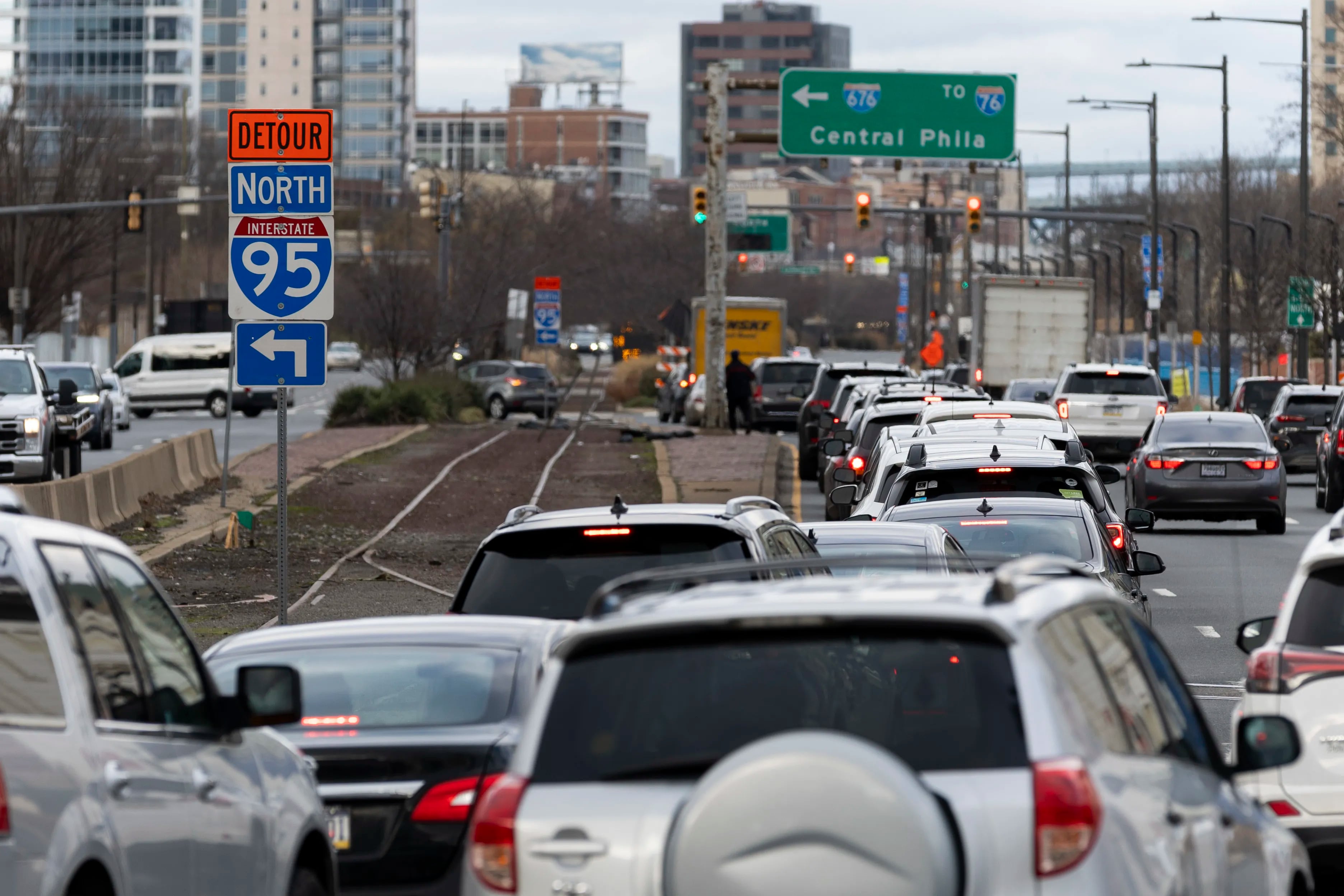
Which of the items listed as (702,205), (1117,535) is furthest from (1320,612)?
(702,205)

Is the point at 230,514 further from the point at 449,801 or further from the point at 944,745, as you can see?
the point at 944,745

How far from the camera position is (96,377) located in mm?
46219

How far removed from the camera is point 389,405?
5378 centimetres

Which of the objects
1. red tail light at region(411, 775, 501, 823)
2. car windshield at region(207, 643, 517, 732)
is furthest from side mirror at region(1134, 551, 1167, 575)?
red tail light at region(411, 775, 501, 823)

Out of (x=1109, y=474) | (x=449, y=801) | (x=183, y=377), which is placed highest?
(x=183, y=377)

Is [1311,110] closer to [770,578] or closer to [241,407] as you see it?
[241,407]

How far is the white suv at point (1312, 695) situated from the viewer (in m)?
7.54

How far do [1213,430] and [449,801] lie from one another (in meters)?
22.9

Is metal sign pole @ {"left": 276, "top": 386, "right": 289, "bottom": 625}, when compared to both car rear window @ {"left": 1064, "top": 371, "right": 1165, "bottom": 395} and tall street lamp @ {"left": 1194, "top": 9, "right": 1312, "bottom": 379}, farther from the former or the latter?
tall street lamp @ {"left": 1194, "top": 9, "right": 1312, "bottom": 379}

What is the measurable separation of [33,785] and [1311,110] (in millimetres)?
96617

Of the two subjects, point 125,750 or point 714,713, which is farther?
point 714,713

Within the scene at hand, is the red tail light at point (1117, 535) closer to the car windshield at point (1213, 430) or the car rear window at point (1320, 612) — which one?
the car rear window at point (1320, 612)

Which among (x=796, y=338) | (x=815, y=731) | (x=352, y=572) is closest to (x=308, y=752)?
(x=815, y=731)

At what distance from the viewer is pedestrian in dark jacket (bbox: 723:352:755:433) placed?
4741 cm
